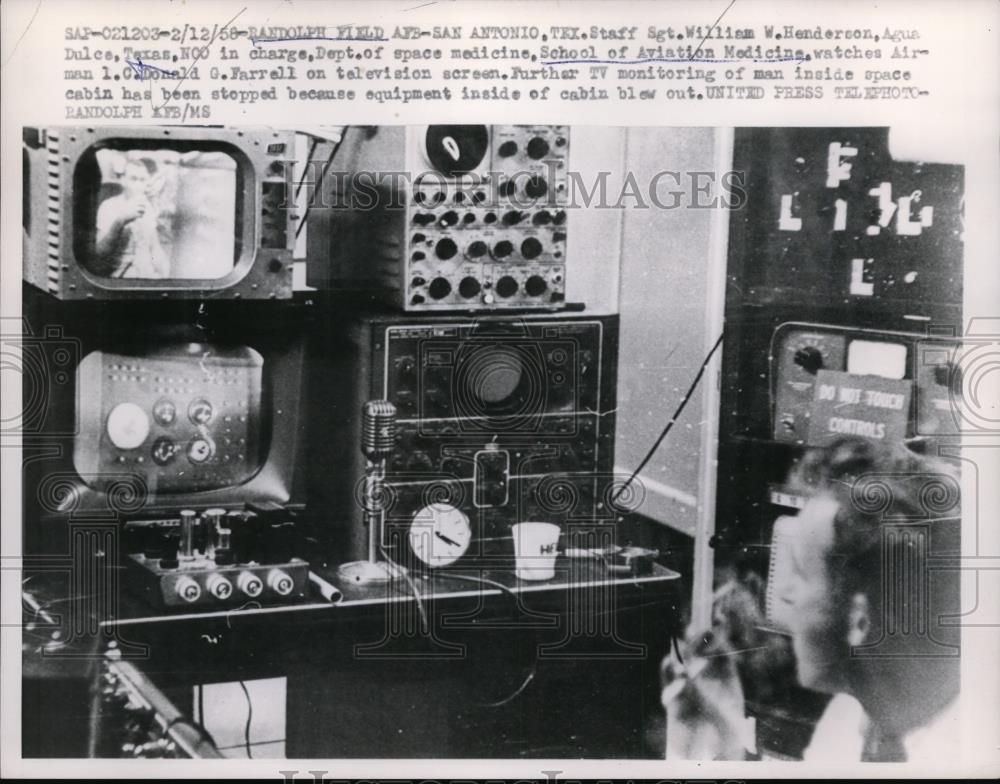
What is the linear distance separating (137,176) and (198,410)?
0.52 meters

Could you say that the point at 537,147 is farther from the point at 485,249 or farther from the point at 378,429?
the point at 378,429

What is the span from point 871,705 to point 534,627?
770mm

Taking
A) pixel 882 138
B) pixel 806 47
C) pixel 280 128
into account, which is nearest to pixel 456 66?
pixel 280 128

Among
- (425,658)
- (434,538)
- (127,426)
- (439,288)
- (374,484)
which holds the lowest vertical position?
(425,658)

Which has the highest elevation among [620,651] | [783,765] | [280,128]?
[280,128]

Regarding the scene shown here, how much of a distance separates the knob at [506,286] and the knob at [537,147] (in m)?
0.27

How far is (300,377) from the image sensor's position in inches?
99.0

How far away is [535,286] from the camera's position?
2.53m

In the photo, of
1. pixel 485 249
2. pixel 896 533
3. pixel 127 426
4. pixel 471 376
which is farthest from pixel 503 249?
pixel 896 533

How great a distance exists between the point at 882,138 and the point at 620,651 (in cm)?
126

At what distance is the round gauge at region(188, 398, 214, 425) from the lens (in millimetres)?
2477

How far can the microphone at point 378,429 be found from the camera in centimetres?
248

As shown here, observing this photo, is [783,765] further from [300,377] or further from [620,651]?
[300,377]

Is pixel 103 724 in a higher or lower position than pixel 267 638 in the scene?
lower
